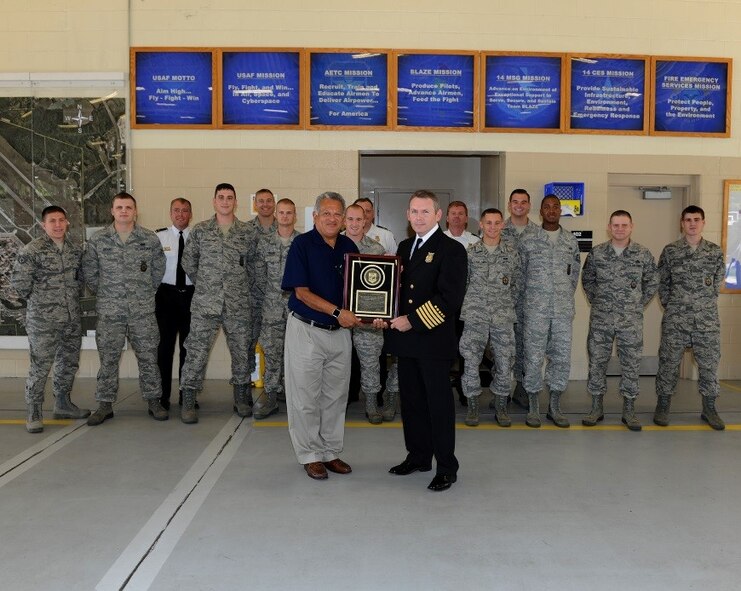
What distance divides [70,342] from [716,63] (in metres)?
6.78

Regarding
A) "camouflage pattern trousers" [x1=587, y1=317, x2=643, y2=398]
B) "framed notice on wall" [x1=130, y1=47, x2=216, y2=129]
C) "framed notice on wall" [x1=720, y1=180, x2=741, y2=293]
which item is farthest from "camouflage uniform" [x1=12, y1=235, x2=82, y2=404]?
"framed notice on wall" [x1=720, y1=180, x2=741, y2=293]

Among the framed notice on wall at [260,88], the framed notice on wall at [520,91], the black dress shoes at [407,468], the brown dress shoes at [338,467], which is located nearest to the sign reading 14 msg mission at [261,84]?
the framed notice on wall at [260,88]

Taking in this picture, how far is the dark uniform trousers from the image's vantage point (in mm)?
3875

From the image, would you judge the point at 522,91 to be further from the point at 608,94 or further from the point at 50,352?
the point at 50,352

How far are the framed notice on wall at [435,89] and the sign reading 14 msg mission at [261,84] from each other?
1054mm

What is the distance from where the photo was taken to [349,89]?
7.07 m

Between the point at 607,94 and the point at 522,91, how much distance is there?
2.92 ft

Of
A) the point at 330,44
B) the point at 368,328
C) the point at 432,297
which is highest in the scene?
the point at 330,44

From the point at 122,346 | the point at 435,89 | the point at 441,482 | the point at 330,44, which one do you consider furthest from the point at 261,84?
the point at 441,482

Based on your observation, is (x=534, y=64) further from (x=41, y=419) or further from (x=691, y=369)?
(x=41, y=419)

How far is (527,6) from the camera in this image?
7.11 metres

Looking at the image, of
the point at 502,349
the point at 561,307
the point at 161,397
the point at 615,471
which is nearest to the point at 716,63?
the point at 561,307

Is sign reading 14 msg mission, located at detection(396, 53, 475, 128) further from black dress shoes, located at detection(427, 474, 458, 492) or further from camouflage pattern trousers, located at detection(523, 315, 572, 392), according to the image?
black dress shoes, located at detection(427, 474, 458, 492)

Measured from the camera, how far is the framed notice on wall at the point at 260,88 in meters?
7.04
